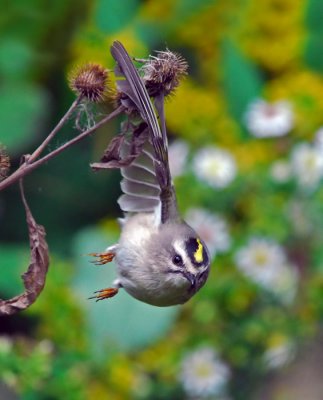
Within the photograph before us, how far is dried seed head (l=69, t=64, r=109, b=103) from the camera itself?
68.3 inches

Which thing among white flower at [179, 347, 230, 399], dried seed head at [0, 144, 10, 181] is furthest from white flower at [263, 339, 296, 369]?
dried seed head at [0, 144, 10, 181]

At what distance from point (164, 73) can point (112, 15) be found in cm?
291

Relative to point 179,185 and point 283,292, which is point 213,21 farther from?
point 283,292

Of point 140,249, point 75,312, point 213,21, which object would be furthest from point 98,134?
point 140,249

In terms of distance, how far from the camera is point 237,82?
4539 mm

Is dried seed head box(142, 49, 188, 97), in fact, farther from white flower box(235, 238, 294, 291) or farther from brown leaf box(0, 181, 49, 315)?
white flower box(235, 238, 294, 291)

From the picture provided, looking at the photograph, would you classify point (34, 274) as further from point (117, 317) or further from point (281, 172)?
point (281, 172)

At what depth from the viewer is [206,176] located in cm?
401

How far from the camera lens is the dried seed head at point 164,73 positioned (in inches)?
68.9

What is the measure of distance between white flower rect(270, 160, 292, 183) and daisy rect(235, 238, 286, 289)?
0.82ft

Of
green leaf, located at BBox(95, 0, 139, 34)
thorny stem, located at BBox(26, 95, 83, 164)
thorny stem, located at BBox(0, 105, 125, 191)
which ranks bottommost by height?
thorny stem, located at BBox(0, 105, 125, 191)

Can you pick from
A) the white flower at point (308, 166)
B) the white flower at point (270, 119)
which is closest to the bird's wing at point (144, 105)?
the white flower at point (308, 166)

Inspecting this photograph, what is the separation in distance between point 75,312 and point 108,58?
1.37 metres

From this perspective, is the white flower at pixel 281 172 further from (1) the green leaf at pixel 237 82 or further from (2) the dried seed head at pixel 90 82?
(2) the dried seed head at pixel 90 82
